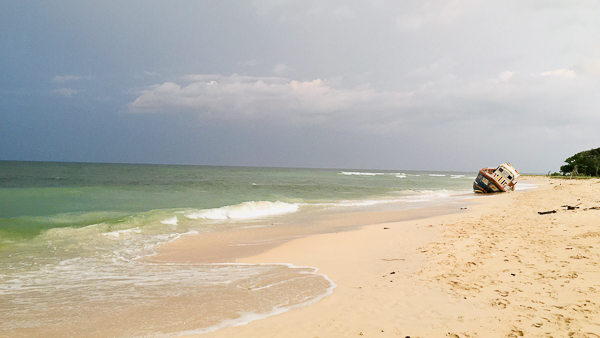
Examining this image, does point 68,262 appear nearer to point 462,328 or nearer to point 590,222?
point 462,328

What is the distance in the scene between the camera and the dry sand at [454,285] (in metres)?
3.69

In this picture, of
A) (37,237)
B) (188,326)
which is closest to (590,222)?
(188,326)

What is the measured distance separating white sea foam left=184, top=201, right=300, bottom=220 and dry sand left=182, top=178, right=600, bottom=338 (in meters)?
7.33

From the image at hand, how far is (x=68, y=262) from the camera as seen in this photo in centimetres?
741

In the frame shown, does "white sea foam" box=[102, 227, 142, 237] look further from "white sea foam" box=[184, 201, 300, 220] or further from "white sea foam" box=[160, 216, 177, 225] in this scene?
"white sea foam" box=[184, 201, 300, 220]

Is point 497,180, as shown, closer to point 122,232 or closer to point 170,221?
point 170,221

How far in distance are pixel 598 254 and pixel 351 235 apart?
19.3ft

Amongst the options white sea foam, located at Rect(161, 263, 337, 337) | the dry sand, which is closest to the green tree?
the dry sand

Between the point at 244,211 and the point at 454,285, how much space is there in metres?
12.8

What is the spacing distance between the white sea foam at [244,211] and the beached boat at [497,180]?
76.8ft

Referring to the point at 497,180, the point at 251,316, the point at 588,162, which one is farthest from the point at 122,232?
the point at 588,162

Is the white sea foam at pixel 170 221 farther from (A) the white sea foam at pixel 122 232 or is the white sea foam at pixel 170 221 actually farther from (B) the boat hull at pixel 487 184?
(B) the boat hull at pixel 487 184

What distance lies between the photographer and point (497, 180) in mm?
31688

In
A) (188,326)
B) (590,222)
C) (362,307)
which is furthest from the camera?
(590,222)
